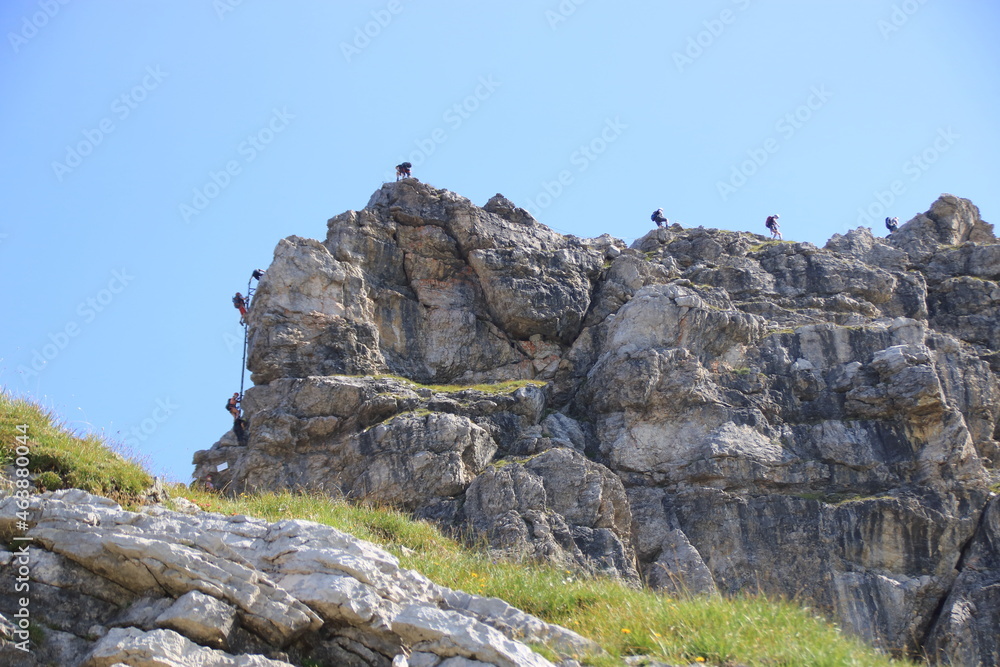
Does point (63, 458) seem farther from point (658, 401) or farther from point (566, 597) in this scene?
A: point (658, 401)

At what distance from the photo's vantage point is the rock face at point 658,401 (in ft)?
68.5

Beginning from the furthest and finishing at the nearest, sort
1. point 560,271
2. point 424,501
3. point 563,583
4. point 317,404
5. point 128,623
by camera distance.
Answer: point 560,271, point 317,404, point 424,501, point 563,583, point 128,623

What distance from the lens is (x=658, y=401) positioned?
78.5 feet

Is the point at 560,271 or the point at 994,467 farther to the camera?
the point at 560,271

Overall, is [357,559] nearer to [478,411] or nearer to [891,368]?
[478,411]

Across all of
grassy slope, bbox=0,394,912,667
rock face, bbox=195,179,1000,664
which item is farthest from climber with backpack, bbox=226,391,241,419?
grassy slope, bbox=0,394,912,667

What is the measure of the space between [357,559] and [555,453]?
411 inches

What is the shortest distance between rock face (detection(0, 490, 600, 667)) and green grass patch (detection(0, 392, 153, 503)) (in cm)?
74

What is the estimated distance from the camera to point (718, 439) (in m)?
23.1

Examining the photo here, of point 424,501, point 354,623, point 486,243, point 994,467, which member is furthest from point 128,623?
point 994,467

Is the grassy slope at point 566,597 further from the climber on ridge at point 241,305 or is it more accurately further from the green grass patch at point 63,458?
the climber on ridge at point 241,305

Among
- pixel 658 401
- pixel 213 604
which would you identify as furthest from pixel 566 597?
pixel 658 401

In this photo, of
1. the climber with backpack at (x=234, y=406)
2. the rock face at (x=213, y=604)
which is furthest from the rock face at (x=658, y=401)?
the rock face at (x=213, y=604)

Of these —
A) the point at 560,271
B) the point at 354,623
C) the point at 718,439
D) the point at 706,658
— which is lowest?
the point at 706,658
